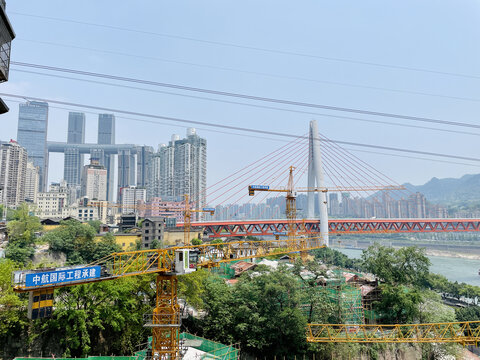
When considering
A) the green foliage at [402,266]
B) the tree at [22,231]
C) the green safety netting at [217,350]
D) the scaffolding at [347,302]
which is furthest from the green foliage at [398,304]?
the tree at [22,231]

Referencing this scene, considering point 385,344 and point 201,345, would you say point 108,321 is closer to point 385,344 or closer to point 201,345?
point 201,345

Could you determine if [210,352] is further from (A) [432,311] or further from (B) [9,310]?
(A) [432,311]

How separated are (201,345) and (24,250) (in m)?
23.6

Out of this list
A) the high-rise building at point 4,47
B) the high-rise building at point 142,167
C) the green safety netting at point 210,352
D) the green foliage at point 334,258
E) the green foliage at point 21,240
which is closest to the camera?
the high-rise building at point 4,47

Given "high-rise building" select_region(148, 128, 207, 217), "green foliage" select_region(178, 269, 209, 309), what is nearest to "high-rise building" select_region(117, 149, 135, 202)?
"high-rise building" select_region(148, 128, 207, 217)

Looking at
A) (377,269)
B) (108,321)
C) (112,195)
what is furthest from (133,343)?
(112,195)

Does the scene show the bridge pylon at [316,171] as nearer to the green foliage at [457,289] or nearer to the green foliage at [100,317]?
the green foliage at [457,289]

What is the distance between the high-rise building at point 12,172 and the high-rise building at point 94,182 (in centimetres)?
3694

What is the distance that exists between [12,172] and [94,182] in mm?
43759

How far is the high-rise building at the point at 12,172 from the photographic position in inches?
3187

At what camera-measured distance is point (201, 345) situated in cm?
1480

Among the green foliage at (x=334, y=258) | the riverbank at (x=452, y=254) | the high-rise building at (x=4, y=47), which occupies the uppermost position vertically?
the high-rise building at (x=4, y=47)

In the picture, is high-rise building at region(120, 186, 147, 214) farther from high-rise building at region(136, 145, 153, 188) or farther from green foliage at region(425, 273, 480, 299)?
green foliage at region(425, 273, 480, 299)

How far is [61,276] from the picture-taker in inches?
397
